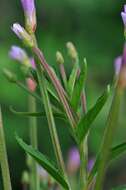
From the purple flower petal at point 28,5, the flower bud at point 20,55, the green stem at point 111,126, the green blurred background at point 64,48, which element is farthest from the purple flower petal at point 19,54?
the green blurred background at point 64,48

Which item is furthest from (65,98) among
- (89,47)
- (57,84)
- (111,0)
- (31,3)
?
(111,0)

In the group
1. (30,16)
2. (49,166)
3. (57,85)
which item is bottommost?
(49,166)

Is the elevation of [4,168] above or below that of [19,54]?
below

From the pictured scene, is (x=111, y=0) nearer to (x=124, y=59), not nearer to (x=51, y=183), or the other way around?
(x=51, y=183)

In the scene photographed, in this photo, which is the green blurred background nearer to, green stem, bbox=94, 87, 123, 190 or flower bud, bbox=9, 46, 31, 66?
flower bud, bbox=9, 46, 31, 66

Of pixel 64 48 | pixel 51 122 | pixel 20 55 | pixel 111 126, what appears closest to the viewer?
pixel 111 126

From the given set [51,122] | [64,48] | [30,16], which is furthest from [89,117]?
[64,48]

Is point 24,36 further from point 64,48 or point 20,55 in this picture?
point 64,48
